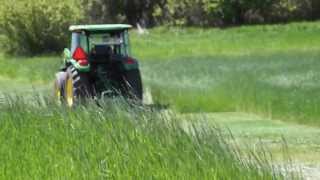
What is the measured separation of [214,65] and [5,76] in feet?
26.8

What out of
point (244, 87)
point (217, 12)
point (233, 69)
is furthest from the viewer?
point (217, 12)

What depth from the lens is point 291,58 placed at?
31.7m

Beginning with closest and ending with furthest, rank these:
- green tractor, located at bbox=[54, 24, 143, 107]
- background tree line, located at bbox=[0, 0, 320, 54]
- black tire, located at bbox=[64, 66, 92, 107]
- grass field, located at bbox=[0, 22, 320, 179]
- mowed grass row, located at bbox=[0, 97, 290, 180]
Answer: mowed grass row, located at bbox=[0, 97, 290, 180] < grass field, located at bbox=[0, 22, 320, 179] < black tire, located at bbox=[64, 66, 92, 107] < green tractor, located at bbox=[54, 24, 143, 107] < background tree line, located at bbox=[0, 0, 320, 54]

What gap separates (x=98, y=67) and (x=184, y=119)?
796 cm

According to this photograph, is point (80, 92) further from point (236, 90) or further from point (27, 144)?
point (27, 144)

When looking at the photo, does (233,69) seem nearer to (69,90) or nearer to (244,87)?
(244,87)

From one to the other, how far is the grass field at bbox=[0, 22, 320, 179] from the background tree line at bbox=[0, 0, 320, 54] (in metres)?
5.54

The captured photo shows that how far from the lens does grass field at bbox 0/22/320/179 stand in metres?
7.95

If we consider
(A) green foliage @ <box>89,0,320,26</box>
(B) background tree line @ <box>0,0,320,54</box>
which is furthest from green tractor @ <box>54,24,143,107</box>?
(A) green foliage @ <box>89,0,320,26</box>

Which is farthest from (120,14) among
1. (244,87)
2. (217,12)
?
(244,87)

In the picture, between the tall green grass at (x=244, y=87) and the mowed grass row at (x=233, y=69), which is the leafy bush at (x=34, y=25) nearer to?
the mowed grass row at (x=233, y=69)

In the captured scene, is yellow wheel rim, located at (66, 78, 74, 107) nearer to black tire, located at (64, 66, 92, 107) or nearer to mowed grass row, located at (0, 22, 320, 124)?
black tire, located at (64, 66, 92, 107)

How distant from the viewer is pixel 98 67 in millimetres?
18750

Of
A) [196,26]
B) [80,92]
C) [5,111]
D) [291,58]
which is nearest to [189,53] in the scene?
[291,58]
